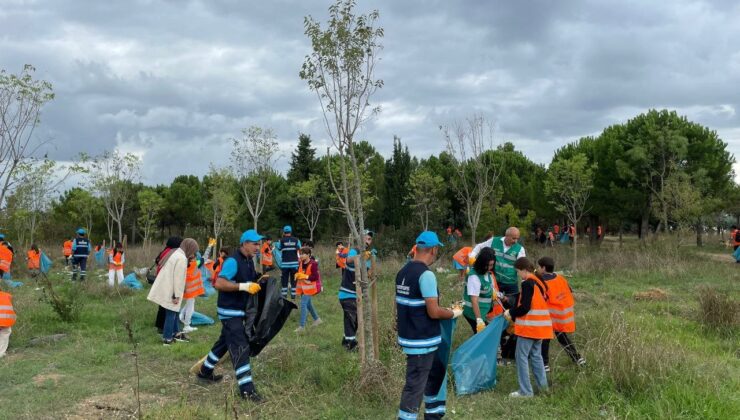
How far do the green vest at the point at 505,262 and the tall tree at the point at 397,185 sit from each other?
2437cm

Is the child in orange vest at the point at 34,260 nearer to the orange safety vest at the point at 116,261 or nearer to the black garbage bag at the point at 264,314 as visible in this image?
the orange safety vest at the point at 116,261

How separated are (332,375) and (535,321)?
2.36 meters

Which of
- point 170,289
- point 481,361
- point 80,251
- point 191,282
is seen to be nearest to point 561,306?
point 481,361

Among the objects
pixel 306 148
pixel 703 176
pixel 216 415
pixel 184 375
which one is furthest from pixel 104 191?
pixel 703 176

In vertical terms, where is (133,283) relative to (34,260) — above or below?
below

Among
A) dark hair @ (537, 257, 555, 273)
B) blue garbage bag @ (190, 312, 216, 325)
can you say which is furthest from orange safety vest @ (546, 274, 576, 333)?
blue garbage bag @ (190, 312, 216, 325)

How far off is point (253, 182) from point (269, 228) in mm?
5392

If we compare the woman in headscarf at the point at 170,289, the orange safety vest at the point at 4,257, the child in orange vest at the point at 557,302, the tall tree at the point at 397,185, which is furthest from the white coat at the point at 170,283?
the tall tree at the point at 397,185

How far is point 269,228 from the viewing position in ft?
107

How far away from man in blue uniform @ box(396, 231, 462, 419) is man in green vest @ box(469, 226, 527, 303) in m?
2.69

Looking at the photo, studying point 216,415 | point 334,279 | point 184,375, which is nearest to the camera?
point 216,415

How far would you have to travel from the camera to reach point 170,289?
791cm

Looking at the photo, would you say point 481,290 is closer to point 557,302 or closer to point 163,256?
point 557,302

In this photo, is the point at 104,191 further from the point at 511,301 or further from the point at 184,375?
the point at 511,301
